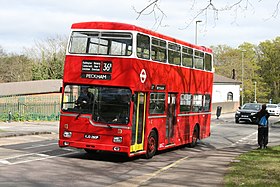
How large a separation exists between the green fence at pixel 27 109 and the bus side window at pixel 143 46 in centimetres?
2526

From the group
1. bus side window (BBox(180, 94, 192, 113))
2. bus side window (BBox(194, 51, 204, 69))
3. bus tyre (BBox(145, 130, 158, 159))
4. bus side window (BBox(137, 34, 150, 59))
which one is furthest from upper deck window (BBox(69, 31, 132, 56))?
bus side window (BBox(194, 51, 204, 69))

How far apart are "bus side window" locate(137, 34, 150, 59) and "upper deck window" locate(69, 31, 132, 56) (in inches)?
14.8

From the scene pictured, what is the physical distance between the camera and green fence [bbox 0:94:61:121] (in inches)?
1535

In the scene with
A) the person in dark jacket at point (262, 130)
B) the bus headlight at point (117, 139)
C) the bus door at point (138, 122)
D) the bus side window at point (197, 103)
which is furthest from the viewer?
the bus side window at point (197, 103)

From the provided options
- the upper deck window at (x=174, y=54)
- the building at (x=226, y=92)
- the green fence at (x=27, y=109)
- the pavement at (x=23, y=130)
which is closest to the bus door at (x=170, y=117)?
the upper deck window at (x=174, y=54)

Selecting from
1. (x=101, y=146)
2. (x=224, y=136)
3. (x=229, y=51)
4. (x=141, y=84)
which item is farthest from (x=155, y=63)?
(x=229, y=51)

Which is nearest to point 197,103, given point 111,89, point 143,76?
point 143,76

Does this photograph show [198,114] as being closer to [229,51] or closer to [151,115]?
[151,115]

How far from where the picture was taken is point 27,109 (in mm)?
40781

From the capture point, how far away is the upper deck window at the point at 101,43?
14.2 meters

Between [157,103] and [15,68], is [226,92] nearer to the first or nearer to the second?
[15,68]

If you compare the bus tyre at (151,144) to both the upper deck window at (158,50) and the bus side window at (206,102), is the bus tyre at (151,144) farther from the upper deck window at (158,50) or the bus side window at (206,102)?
the bus side window at (206,102)

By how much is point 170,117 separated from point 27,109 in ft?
84.0

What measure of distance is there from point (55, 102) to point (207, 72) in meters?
23.8
